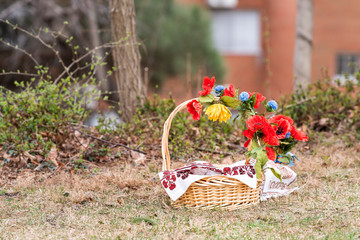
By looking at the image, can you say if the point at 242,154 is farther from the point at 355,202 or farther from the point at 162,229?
the point at 162,229

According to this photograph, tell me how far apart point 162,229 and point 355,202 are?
1.64 m

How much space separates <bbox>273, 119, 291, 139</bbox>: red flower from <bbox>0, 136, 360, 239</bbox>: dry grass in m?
0.59

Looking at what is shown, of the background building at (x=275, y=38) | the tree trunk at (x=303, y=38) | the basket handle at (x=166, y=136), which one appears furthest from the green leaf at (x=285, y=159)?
the background building at (x=275, y=38)

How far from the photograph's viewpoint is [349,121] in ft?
21.1

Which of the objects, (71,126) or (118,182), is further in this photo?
(71,126)

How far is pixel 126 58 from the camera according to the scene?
6.15 meters

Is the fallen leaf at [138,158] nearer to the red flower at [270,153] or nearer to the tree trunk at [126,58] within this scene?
the tree trunk at [126,58]

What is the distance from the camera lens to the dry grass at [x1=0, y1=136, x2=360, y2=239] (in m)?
3.16

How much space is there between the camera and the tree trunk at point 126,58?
6.12 metres

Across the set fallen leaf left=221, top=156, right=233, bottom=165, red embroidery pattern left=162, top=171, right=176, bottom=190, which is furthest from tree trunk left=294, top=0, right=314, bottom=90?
red embroidery pattern left=162, top=171, right=176, bottom=190

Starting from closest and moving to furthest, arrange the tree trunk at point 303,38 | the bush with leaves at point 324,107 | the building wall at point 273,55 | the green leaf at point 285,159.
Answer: the green leaf at point 285,159 < the bush with leaves at point 324,107 < the tree trunk at point 303,38 < the building wall at point 273,55

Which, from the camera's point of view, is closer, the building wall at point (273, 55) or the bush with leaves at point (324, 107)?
the bush with leaves at point (324, 107)

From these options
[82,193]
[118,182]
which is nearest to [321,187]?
[118,182]

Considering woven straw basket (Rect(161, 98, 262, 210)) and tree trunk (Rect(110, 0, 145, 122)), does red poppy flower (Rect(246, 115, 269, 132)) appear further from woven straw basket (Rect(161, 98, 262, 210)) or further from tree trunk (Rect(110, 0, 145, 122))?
tree trunk (Rect(110, 0, 145, 122))
